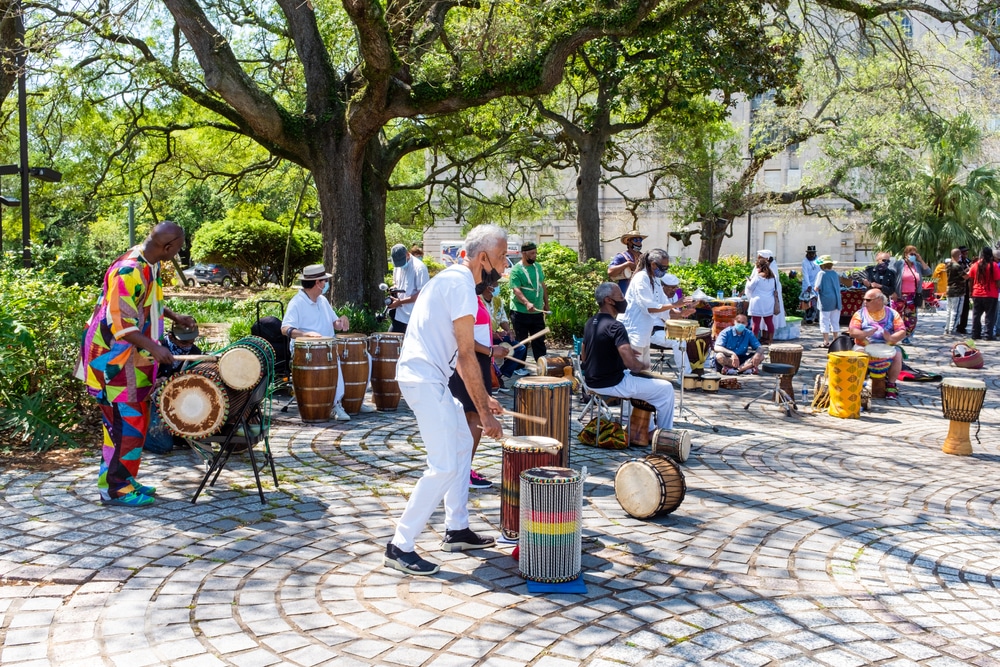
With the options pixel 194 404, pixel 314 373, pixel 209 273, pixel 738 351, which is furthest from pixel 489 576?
pixel 209 273

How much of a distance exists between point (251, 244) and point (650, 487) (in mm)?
22613

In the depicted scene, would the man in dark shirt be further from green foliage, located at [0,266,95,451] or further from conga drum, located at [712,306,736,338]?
green foliage, located at [0,266,95,451]

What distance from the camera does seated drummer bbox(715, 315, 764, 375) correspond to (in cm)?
1255

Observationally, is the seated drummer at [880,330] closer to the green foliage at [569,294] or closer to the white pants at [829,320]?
the white pants at [829,320]

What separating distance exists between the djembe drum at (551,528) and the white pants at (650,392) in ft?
10.7

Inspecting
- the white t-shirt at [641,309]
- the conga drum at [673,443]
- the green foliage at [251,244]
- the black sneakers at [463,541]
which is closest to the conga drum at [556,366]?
the white t-shirt at [641,309]

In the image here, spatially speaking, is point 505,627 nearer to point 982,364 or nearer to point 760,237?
point 982,364

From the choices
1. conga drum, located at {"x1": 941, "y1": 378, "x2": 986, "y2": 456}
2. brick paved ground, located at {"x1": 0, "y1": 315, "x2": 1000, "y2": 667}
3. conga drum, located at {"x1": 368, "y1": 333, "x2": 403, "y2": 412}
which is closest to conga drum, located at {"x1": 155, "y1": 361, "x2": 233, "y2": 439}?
brick paved ground, located at {"x1": 0, "y1": 315, "x2": 1000, "y2": 667}

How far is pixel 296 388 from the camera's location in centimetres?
905

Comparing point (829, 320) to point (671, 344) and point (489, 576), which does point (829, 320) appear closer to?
point (671, 344)

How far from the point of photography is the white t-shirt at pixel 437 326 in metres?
4.98

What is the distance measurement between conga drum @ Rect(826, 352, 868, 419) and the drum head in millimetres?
6696

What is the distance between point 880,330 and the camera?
37.9ft

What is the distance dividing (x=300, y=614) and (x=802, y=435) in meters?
6.30
